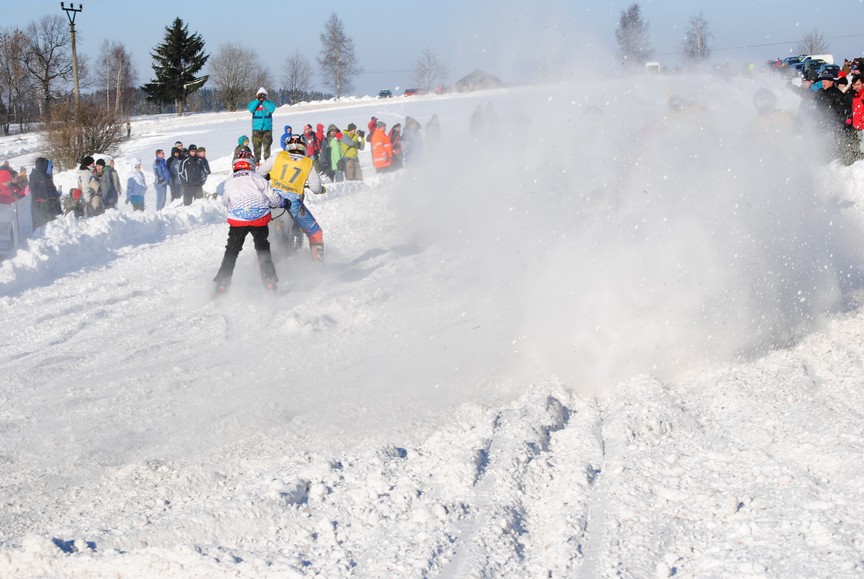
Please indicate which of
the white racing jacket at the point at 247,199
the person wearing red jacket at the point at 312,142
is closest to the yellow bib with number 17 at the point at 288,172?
the white racing jacket at the point at 247,199

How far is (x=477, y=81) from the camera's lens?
38.2 ft

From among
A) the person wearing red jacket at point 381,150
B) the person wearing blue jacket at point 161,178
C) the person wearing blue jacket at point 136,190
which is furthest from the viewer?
the person wearing red jacket at point 381,150

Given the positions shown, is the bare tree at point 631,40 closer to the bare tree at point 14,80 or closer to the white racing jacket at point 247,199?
the white racing jacket at point 247,199

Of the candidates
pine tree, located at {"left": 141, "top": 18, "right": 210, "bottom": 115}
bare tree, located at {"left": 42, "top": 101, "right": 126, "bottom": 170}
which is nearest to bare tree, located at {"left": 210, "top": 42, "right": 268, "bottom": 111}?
pine tree, located at {"left": 141, "top": 18, "right": 210, "bottom": 115}

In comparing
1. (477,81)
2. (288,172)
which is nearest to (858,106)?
(477,81)

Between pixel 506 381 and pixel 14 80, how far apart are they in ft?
247

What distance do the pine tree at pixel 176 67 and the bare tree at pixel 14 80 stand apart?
9866 millimetres

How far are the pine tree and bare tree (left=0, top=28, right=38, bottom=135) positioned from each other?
9.87 meters

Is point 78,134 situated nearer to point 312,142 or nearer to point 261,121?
point 312,142

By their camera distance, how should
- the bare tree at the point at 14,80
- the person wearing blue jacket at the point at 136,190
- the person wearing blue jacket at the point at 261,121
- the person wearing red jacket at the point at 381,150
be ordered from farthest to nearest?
the bare tree at the point at 14,80, the person wearing red jacket at the point at 381,150, the person wearing blue jacket at the point at 136,190, the person wearing blue jacket at the point at 261,121

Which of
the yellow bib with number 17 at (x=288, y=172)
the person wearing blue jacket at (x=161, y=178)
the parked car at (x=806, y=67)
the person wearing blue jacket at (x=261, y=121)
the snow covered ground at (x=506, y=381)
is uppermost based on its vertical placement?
the parked car at (x=806, y=67)

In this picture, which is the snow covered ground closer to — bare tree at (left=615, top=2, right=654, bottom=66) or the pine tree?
bare tree at (left=615, top=2, right=654, bottom=66)

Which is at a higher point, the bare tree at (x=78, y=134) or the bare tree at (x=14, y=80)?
the bare tree at (x=14, y=80)

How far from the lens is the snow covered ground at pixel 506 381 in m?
4.40
